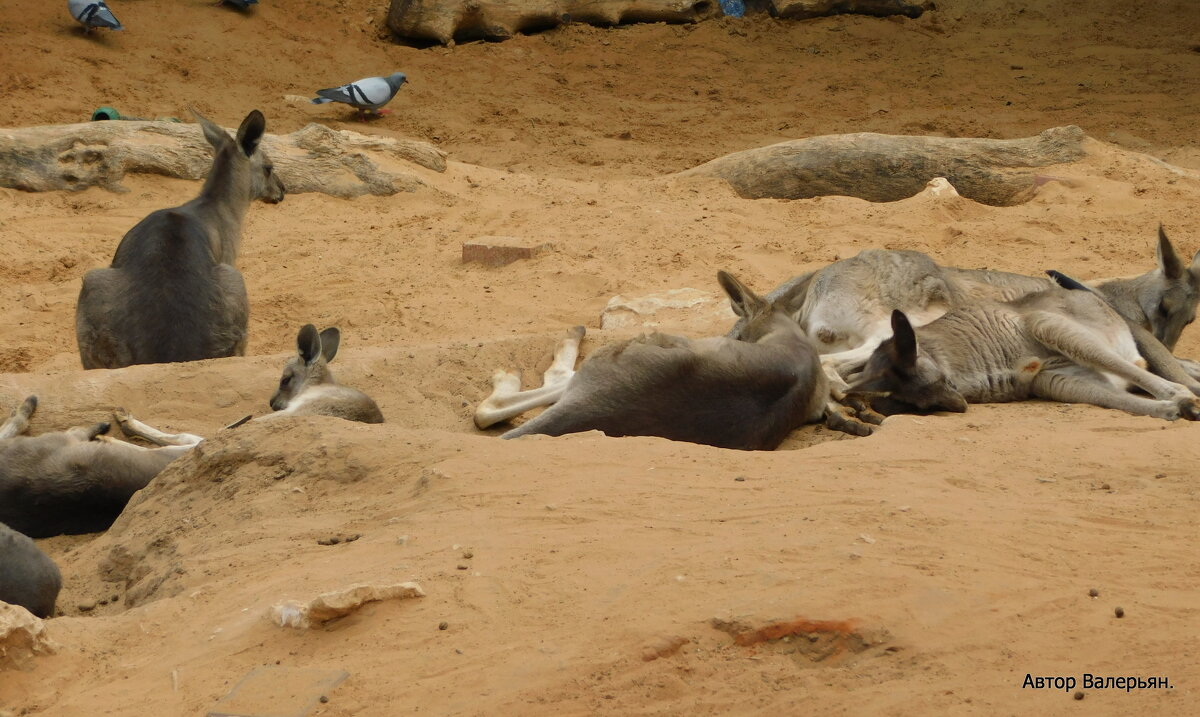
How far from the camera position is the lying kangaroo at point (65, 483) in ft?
17.1

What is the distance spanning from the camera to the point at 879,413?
611cm

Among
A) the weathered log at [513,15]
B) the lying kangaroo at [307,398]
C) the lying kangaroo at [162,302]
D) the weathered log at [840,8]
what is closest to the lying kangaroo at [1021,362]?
the lying kangaroo at [307,398]

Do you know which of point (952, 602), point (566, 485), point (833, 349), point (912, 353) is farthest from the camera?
point (833, 349)

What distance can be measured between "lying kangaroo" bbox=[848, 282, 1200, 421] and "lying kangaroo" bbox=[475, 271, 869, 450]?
15.3 inches

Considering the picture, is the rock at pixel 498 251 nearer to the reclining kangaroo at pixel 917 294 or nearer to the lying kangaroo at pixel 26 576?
the reclining kangaroo at pixel 917 294

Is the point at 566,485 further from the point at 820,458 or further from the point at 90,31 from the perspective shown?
the point at 90,31

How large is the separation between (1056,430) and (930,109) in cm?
847

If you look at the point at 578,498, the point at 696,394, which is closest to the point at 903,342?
the point at 696,394

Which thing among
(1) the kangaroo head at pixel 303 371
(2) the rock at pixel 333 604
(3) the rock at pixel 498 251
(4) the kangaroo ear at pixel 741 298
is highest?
(2) the rock at pixel 333 604

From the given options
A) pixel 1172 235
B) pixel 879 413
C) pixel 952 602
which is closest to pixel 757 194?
pixel 1172 235

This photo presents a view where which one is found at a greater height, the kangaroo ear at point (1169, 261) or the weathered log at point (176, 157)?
the kangaroo ear at point (1169, 261)

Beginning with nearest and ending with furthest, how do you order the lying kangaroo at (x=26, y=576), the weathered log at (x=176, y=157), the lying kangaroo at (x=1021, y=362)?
the lying kangaroo at (x=26, y=576)
the lying kangaroo at (x=1021, y=362)
the weathered log at (x=176, y=157)

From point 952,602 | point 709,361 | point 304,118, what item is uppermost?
point 952,602

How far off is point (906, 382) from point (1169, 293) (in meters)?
1.98
